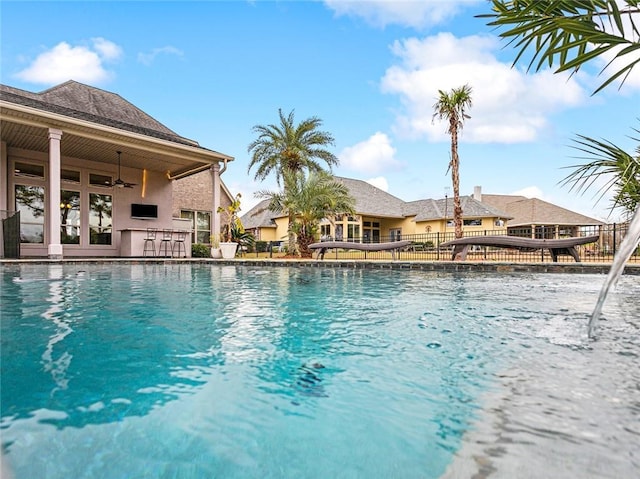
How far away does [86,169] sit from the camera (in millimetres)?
14250

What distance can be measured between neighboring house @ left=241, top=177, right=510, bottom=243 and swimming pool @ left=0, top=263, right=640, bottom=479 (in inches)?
989

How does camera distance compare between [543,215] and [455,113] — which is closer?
[455,113]

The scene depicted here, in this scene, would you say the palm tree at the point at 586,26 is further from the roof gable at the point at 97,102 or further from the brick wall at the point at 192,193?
the brick wall at the point at 192,193

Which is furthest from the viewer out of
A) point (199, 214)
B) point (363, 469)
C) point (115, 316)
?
point (199, 214)

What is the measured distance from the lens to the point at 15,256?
10.9 m

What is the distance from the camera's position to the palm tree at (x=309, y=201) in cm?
1658

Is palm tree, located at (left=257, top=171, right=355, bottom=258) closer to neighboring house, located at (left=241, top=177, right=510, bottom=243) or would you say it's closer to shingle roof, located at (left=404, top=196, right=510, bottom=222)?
neighboring house, located at (left=241, top=177, right=510, bottom=243)

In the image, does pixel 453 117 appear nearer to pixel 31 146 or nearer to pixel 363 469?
pixel 31 146

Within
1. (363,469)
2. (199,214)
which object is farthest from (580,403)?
(199,214)

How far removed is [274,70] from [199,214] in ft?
28.0

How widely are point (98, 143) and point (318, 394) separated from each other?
13103 mm

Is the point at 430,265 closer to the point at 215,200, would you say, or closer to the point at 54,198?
the point at 215,200

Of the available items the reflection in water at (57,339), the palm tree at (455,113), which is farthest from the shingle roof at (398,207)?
the reflection in water at (57,339)

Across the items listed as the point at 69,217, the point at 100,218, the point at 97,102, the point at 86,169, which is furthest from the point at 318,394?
the point at 97,102
